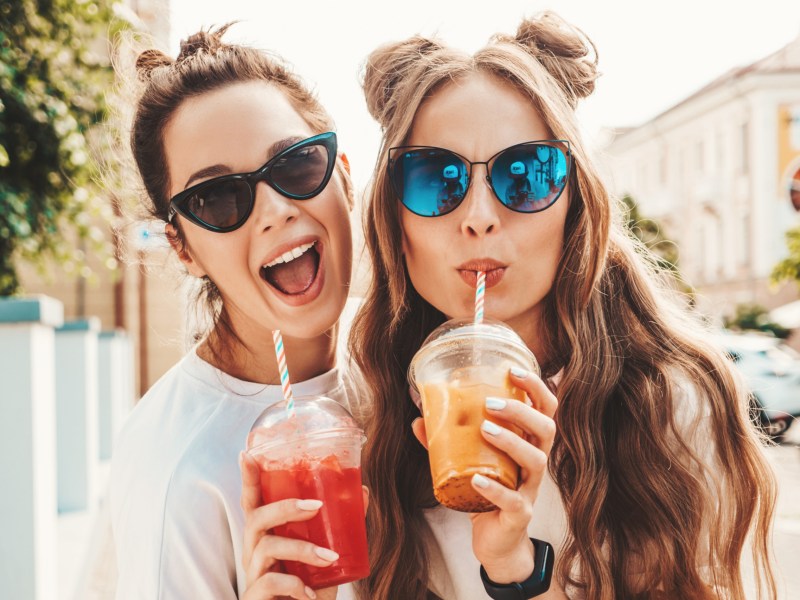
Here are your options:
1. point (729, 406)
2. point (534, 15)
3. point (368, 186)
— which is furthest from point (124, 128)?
point (729, 406)

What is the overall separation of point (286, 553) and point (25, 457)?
305 centimetres

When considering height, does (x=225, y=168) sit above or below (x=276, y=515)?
above

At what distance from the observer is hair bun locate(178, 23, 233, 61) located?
271 cm

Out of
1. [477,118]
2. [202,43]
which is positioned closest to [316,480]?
[477,118]

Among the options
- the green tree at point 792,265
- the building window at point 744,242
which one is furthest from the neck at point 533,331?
the building window at point 744,242

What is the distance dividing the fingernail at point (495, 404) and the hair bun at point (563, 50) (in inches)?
44.2

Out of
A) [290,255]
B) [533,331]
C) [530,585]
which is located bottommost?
[530,585]

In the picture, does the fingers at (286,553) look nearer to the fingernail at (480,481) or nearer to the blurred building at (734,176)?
the fingernail at (480,481)

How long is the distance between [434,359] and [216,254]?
2.96ft

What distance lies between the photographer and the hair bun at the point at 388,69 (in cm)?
247

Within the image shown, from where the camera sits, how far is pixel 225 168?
7.79 feet

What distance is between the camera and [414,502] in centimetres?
243

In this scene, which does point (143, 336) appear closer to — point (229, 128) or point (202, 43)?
point (202, 43)

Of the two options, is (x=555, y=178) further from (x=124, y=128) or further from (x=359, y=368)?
(x=124, y=128)
